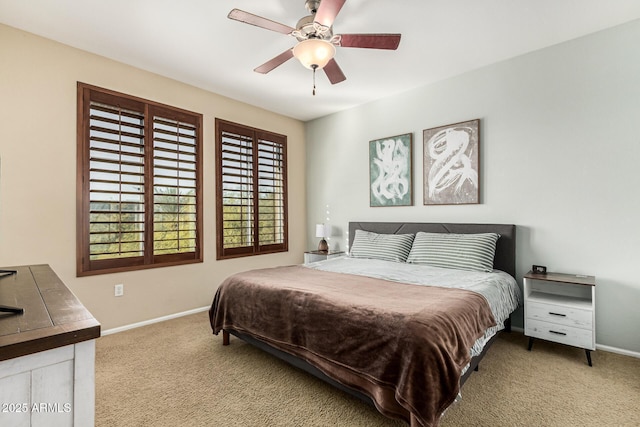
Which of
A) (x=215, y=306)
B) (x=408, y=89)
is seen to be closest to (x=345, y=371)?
(x=215, y=306)

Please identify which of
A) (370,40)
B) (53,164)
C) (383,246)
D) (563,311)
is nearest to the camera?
(370,40)

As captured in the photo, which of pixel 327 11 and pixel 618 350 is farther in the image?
pixel 618 350

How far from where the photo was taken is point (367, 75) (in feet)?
Answer: 12.1

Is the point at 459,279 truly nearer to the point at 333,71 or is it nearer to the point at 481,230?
the point at 481,230

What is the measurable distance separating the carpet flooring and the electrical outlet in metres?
0.56

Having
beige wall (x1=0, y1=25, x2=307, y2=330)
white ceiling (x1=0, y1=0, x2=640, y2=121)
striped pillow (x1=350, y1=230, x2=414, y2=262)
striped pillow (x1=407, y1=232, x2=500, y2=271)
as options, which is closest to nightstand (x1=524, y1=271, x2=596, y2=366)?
striped pillow (x1=407, y1=232, x2=500, y2=271)

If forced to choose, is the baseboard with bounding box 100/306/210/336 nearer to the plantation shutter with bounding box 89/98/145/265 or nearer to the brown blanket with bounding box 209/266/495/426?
the plantation shutter with bounding box 89/98/145/265

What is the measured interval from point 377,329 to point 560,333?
6.28ft

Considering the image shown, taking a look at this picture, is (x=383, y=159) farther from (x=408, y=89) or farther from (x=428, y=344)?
(x=428, y=344)

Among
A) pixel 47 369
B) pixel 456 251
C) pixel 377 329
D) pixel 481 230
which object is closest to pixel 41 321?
pixel 47 369

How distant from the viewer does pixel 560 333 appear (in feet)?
8.55

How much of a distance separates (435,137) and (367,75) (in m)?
1.11

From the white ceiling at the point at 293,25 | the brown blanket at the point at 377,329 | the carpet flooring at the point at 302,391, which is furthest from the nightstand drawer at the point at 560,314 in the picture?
the white ceiling at the point at 293,25

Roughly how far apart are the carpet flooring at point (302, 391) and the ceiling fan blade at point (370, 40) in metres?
Answer: 2.51
